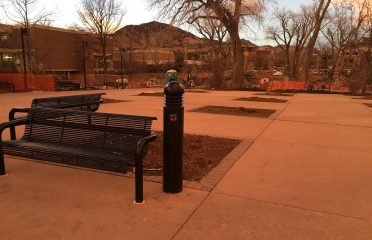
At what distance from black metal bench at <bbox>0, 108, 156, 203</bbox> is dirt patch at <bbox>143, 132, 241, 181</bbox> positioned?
0.73 meters

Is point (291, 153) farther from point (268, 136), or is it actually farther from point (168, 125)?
point (168, 125)

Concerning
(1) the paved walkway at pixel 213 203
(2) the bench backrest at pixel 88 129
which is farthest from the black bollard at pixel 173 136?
(2) the bench backrest at pixel 88 129

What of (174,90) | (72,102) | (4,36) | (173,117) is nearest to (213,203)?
(173,117)

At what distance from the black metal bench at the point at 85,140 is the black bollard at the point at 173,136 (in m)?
0.23

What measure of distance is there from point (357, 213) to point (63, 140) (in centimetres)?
393

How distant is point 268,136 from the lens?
26.4 ft

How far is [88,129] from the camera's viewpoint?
4.85 meters

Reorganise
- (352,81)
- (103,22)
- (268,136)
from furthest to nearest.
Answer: (103,22)
(352,81)
(268,136)

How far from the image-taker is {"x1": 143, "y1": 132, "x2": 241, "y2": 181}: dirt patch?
16.7 ft

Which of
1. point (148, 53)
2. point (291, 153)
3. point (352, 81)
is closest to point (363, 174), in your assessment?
point (291, 153)

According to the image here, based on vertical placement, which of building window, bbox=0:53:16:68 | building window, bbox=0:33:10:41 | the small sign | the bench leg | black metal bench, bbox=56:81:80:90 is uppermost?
building window, bbox=0:33:10:41

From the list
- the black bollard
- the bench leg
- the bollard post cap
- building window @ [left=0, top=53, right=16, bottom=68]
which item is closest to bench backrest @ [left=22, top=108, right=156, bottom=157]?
the black bollard

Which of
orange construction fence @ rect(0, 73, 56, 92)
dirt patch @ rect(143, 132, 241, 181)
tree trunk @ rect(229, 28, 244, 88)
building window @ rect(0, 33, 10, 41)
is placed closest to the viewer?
dirt patch @ rect(143, 132, 241, 181)

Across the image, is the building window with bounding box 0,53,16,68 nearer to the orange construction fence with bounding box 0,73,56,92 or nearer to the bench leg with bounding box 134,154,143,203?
the orange construction fence with bounding box 0,73,56,92
